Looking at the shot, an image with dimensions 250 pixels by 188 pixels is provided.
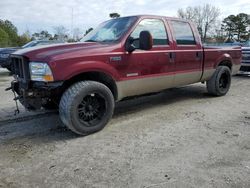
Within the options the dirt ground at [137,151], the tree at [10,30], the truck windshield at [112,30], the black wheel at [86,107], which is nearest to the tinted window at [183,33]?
the truck windshield at [112,30]

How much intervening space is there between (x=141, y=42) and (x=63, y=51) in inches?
50.8

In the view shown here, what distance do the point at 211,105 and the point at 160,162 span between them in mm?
3210

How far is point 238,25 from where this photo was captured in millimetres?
52531

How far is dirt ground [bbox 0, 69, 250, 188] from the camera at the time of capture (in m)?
3.12

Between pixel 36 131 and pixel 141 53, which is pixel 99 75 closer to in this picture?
pixel 141 53

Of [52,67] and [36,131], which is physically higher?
[52,67]

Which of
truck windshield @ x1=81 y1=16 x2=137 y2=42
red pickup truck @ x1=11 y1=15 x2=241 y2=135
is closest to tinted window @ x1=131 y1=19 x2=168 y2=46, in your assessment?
red pickup truck @ x1=11 y1=15 x2=241 y2=135

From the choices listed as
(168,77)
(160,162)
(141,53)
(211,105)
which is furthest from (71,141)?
(211,105)

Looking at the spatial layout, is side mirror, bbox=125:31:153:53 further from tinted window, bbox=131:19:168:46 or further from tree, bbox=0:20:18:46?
tree, bbox=0:20:18:46

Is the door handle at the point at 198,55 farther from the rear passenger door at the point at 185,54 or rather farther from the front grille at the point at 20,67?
the front grille at the point at 20,67

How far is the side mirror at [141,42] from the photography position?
4695mm

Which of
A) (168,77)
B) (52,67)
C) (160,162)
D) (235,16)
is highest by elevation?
(235,16)

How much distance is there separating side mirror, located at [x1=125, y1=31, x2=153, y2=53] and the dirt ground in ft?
4.24

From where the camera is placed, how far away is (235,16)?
5334 centimetres
